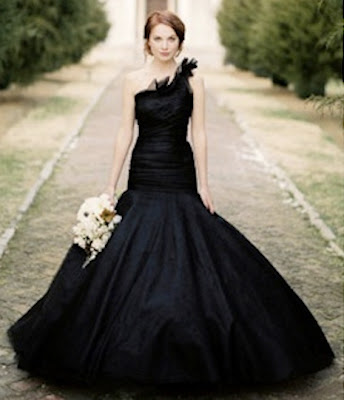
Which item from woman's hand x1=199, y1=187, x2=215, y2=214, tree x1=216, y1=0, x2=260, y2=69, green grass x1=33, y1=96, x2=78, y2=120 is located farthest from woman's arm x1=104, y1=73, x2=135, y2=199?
tree x1=216, y1=0, x2=260, y2=69

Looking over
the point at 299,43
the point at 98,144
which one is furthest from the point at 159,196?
the point at 299,43

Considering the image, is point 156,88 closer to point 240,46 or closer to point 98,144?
point 98,144

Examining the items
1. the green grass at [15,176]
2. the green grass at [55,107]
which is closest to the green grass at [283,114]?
the green grass at [55,107]

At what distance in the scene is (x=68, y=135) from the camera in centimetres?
1512

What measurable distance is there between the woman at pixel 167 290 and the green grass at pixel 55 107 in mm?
14178

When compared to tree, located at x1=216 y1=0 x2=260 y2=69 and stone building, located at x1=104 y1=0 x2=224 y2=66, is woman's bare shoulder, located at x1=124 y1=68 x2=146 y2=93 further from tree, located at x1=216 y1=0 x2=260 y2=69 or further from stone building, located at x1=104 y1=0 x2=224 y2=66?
stone building, located at x1=104 y1=0 x2=224 y2=66

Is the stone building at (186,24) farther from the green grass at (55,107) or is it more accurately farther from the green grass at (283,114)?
the green grass at (283,114)

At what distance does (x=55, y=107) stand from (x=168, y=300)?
1715 centimetres

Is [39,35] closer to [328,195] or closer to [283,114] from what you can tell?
[283,114]

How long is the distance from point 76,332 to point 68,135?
1108 centimetres

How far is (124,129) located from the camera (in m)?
4.54

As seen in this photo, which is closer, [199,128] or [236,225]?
[199,128]

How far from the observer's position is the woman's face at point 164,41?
171 inches

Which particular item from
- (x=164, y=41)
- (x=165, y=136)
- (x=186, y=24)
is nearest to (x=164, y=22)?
(x=164, y=41)
